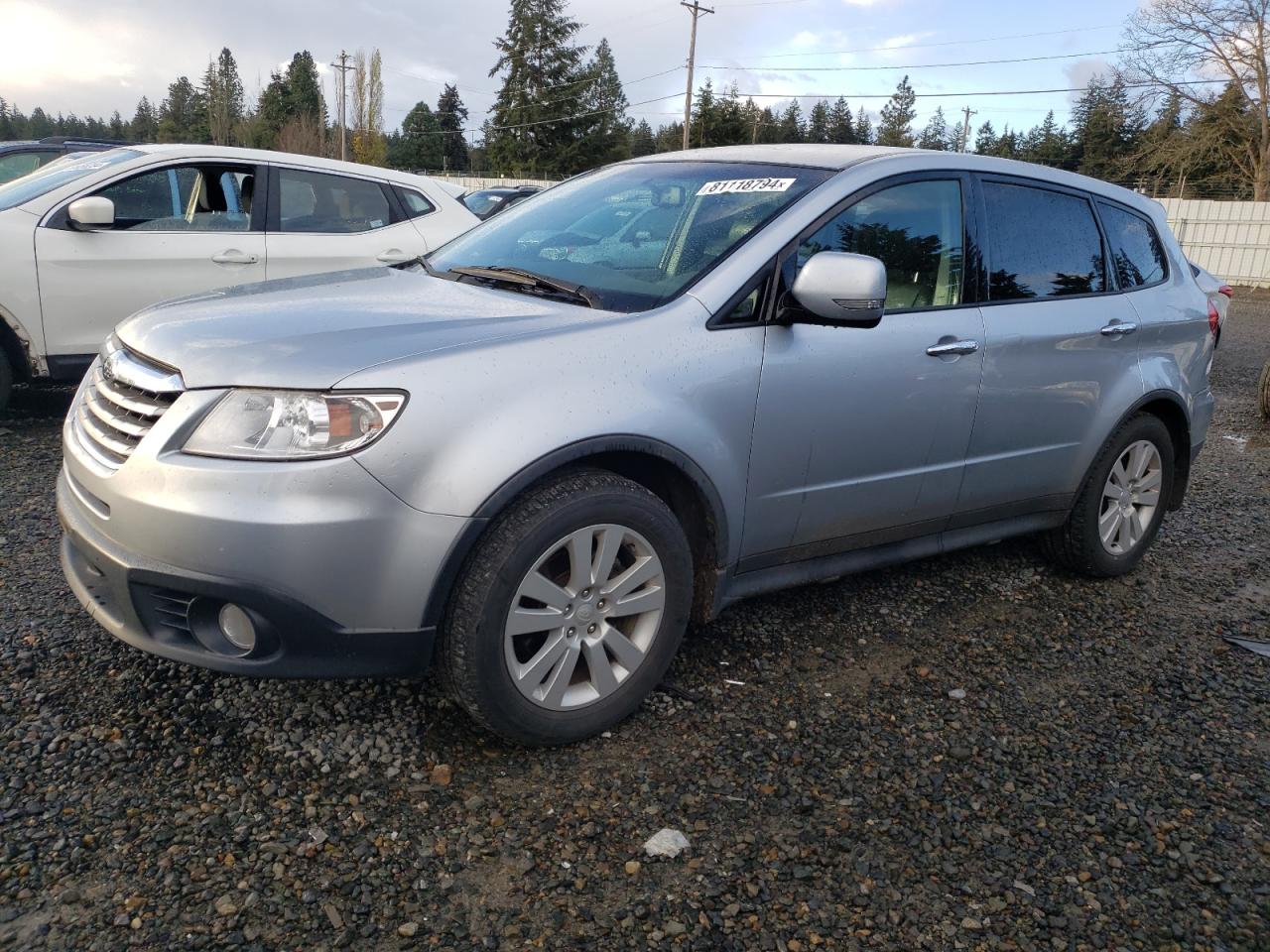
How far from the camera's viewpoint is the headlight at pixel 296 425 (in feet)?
7.75

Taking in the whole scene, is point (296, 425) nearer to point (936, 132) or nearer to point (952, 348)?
point (952, 348)

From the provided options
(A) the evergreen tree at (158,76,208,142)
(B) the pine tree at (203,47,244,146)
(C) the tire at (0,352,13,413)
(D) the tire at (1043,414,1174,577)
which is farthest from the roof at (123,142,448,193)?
(A) the evergreen tree at (158,76,208,142)

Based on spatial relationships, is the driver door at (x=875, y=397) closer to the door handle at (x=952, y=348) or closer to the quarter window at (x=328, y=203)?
the door handle at (x=952, y=348)

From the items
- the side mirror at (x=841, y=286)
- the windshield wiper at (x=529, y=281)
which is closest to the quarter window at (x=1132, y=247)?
the side mirror at (x=841, y=286)

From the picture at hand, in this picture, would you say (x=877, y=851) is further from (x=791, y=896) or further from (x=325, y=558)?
(x=325, y=558)

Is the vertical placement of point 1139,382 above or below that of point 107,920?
above

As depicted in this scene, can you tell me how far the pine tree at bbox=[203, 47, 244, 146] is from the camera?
207ft

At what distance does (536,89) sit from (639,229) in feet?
233

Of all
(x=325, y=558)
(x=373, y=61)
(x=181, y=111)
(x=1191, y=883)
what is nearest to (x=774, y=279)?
(x=325, y=558)

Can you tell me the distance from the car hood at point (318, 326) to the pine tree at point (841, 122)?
81973mm

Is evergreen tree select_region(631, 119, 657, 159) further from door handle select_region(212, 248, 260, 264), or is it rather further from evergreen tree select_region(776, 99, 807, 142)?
door handle select_region(212, 248, 260, 264)

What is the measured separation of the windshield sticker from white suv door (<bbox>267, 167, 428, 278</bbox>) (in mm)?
3229

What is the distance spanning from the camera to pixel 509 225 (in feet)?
12.8

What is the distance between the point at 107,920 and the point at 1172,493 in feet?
14.8
